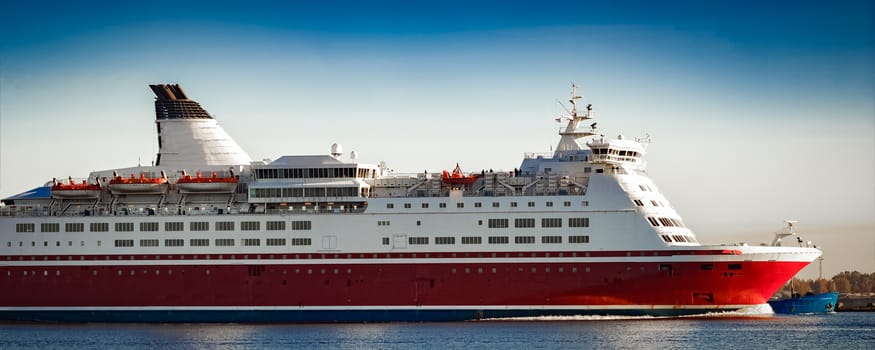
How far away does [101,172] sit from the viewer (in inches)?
2421

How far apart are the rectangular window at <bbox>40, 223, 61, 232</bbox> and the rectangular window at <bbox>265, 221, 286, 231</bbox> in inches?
366

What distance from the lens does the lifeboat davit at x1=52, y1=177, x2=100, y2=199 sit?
60.7 meters

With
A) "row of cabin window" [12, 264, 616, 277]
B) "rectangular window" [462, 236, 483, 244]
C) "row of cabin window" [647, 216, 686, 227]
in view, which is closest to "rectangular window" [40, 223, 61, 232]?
"row of cabin window" [12, 264, 616, 277]

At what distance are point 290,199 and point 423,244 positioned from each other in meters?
6.17

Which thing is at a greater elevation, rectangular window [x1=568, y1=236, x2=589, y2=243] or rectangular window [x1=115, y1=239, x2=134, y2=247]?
rectangular window [x1=115, y1=239, x2=134, y2=247]

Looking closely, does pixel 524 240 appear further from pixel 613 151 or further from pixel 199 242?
pixel 199 242

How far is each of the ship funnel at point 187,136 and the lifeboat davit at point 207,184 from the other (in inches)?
71.3

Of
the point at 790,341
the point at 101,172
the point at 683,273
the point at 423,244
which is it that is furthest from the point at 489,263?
the point at 101,172

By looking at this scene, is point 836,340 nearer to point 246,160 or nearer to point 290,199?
point 290,199

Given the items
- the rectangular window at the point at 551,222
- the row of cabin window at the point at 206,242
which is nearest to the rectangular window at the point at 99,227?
the row of cabin window at the point at 206,242

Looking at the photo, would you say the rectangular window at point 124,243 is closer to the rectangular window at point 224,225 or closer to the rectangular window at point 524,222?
the rectangular window at point 224,225

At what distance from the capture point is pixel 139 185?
60.1 m

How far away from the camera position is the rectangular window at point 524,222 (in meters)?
56.1

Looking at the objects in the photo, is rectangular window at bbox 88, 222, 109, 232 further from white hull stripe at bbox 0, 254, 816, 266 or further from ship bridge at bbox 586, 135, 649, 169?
ship bridge at bbox 586, 135, 649, 169
